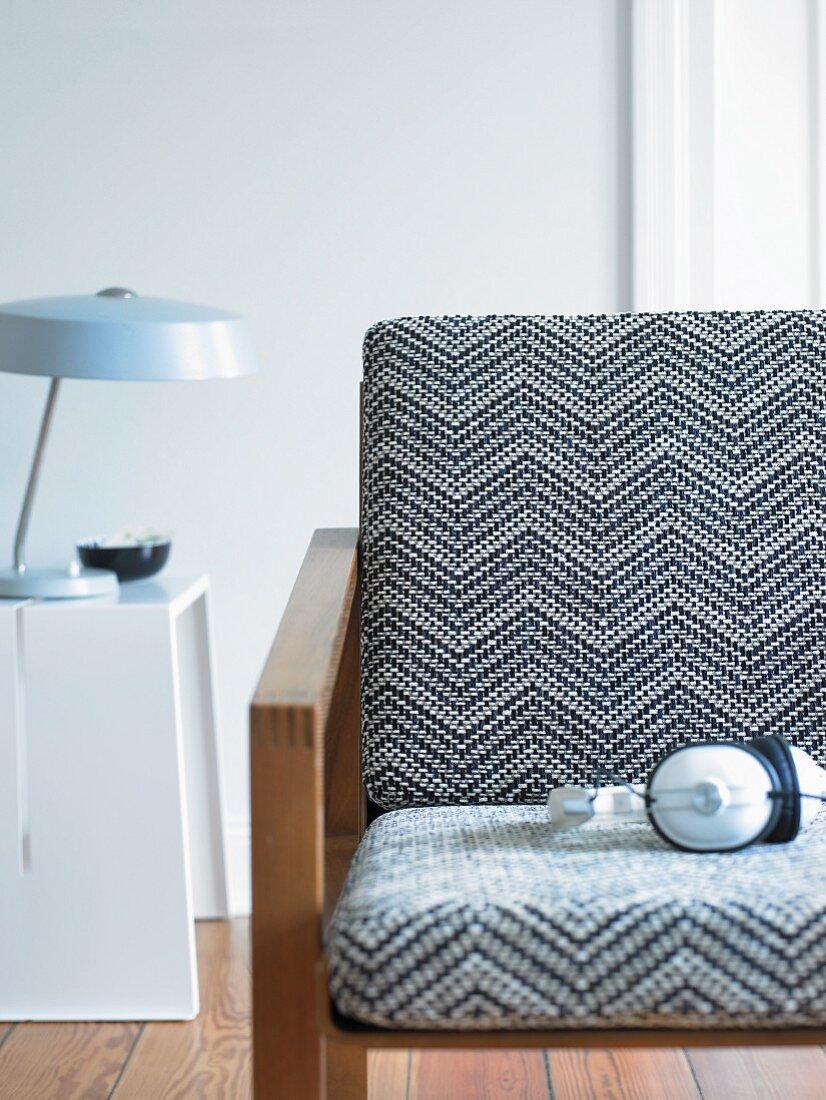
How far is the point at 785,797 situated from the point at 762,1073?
654mm

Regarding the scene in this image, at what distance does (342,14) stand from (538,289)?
0.50m

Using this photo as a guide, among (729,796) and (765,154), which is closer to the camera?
(729,796)

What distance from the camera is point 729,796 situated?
0.77m

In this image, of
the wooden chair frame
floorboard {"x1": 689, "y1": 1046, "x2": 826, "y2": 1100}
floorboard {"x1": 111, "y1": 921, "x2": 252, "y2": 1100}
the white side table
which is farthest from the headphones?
the white side table

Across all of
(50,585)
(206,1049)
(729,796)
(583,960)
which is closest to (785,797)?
(729,796)

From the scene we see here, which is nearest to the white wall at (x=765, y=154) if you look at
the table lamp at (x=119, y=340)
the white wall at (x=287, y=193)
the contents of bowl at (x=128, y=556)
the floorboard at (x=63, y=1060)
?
the white wall at (x=287, y=193)

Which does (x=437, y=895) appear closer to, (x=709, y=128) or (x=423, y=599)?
(x=423, y=599)

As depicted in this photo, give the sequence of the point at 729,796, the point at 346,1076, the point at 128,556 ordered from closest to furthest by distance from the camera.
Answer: the point at 729,796, the point at 346,1076, the point at 128,556

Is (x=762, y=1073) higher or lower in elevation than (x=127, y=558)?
lower

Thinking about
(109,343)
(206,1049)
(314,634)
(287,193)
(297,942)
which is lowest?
(206,1049)

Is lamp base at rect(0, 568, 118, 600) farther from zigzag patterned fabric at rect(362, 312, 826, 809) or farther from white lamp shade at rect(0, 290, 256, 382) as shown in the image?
zigzag patterned fabric at rect(362, 312, 826, 809)

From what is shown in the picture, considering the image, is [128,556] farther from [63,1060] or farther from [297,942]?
[297,942]

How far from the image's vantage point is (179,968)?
1490 mm

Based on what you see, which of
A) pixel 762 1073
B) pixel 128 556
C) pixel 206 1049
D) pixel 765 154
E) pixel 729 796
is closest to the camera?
pixel 729 796
